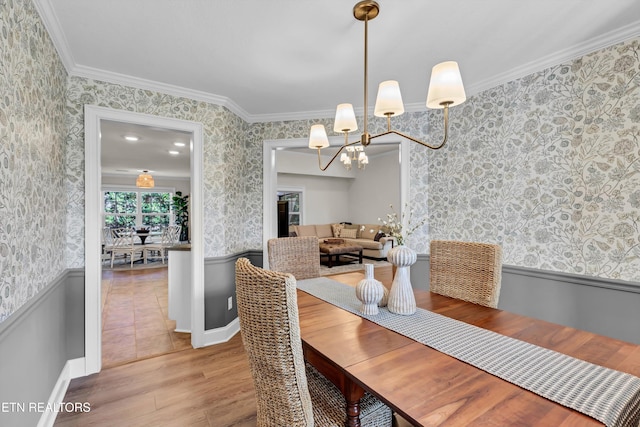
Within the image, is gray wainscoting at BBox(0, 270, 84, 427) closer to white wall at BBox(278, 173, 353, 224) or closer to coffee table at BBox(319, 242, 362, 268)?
coffee table at BBox(319, 242, 362, 268)

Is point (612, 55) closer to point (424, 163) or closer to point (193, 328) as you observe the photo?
point (424, 163)

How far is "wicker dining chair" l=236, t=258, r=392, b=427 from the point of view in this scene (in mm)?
910

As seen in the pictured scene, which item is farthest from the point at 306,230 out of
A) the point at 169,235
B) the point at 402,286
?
the point at 402,286

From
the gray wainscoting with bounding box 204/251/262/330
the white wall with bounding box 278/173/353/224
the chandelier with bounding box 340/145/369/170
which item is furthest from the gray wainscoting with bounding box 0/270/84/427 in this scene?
the white wall with bounding box 278/173/353/224

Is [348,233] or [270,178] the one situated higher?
[270,178]

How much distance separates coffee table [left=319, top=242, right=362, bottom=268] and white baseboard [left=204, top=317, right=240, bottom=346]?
12.2 ft

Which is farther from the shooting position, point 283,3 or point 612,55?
point 612,55

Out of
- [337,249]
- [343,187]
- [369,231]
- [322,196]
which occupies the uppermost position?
[343,187]

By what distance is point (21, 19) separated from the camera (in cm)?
134

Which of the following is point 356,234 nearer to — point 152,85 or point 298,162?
point 298,162

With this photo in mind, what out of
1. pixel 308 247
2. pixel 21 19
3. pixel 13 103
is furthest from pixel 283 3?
pixel 308 247

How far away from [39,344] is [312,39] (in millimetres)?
2401

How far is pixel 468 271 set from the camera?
5.75ft

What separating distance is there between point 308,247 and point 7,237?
5.55 feet
